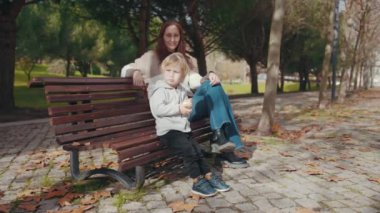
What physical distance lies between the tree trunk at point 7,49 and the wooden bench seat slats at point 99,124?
935cm

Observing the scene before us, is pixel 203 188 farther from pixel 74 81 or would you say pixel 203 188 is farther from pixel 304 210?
pixel 74 81

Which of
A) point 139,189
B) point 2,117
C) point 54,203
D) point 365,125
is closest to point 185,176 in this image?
point 139,189

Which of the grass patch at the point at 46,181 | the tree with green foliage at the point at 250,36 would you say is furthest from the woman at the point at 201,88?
the tree with green foliage at the point at 250,36

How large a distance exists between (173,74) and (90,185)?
5.01 feet

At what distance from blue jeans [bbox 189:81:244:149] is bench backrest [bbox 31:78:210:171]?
0.29m

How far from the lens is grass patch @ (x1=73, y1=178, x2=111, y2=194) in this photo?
4.01 metres

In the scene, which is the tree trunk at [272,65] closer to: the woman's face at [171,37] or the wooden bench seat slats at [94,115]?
Answer: the woman's face at [171,37]

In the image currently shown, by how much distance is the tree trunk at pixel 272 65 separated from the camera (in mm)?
7082

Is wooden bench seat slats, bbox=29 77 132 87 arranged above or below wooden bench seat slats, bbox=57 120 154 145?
above

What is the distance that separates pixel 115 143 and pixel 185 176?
1.14m

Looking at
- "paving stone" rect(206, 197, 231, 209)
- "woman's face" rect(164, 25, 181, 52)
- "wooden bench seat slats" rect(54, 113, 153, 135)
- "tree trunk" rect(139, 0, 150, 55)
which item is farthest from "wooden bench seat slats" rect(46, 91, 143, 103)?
"tree trunk" rect(139, 0, 150, 55)

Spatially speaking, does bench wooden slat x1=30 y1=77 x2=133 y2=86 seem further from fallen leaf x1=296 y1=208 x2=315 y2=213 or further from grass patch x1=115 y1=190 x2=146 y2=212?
fallen leaf x1=296 y1=208 x2=315 y2=213

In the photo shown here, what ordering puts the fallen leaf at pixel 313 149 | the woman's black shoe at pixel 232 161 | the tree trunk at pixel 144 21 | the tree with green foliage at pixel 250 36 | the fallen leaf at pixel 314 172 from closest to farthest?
the fallen leaf at pixel 314 172 < the woman's black shoe at pixel 232 161 < the fallen leaf at pixel 313 149 < the tree trunk at pixel 144 21 < the tree with green foliage at pixel 250 36

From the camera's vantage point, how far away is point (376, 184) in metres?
4.14
